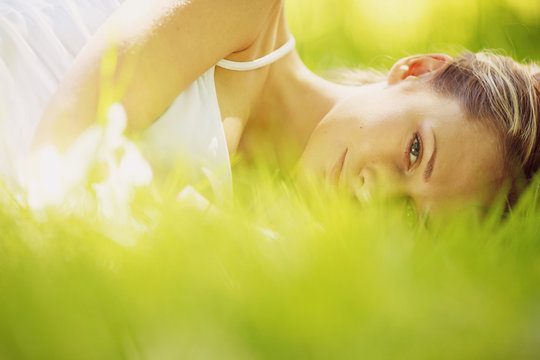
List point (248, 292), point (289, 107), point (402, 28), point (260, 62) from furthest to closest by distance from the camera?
point (402, 28)
point (289, 107)
point (260, 62)
point (248, 292)

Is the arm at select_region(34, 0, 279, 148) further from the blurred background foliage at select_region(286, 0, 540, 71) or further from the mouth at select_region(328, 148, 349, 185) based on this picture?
the blurred background foliage at select_region(286, 0, 540, 71)

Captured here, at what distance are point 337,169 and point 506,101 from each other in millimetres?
405

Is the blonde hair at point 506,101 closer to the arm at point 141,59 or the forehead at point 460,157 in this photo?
the forehead at point 460,157

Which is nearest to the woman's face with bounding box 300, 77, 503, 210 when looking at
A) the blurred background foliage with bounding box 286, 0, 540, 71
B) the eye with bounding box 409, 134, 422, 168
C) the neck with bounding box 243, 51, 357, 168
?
the eye with bounding box 409, 134, 422, 168

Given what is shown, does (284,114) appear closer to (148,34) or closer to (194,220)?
Result: (148,34)

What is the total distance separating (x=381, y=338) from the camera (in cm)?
55

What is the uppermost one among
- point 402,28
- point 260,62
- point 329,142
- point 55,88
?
point 55,88

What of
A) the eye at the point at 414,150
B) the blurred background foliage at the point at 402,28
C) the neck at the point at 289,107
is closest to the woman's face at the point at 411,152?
the eye at the point at 414,150

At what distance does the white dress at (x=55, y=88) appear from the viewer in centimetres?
117

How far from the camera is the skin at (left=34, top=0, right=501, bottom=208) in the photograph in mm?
1058

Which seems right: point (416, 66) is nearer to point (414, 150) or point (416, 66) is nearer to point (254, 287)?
point (414, 150)

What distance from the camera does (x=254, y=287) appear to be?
2.03 feet

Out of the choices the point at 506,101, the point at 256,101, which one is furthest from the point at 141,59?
the point at 506,101

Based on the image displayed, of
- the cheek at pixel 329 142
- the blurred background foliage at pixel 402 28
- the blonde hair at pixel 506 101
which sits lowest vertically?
the blurred background foliage at pixel 402 28
